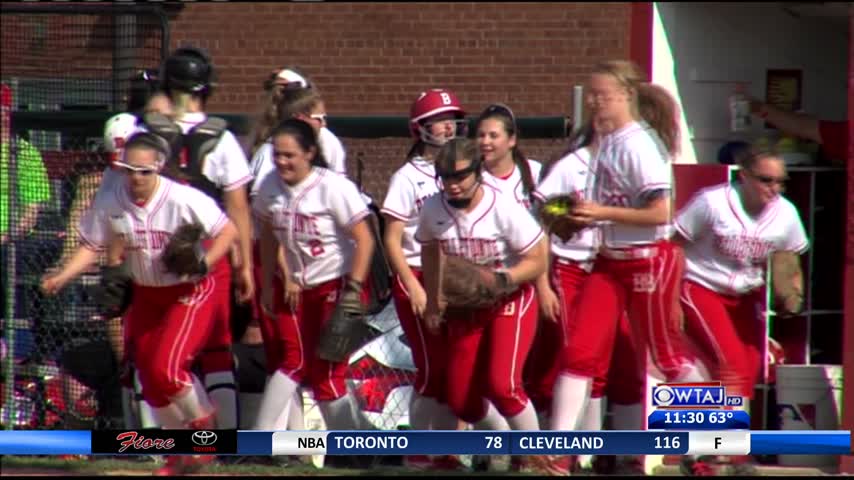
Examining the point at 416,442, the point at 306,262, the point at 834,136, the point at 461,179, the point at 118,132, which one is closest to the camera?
the point at 416,442

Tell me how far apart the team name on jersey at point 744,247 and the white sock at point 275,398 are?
2207 mm

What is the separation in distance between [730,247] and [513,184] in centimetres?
108

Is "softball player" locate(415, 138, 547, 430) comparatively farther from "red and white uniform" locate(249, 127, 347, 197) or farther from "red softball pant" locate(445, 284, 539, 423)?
"red and white uniform" locate(249, 127, 347, 197)

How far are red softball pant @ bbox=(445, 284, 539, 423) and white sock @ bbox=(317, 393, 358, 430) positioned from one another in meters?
0.56

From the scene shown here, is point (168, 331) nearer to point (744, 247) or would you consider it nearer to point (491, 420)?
point (491, 420)

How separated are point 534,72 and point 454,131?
23.4 feet

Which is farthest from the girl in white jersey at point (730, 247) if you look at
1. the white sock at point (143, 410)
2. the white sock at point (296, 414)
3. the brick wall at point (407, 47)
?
the brick wall at point (407, 47)

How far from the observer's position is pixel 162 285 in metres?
7.85

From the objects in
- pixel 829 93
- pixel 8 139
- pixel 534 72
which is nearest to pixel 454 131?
pixel 829 93

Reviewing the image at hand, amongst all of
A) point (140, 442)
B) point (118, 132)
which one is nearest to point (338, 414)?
point (140, 442)

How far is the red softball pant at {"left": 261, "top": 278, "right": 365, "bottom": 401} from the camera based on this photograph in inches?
314

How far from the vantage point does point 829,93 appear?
8586 millimetres

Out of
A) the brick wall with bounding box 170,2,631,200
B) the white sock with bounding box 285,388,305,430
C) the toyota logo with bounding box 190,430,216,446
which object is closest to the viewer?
the toyota logo with bounding box 190,430,216,446

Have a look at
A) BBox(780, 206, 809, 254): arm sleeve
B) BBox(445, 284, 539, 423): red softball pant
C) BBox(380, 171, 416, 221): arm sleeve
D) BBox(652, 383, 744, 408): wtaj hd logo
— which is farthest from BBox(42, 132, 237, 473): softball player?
BBox(780, 206, 809, 254): arm sleeve
